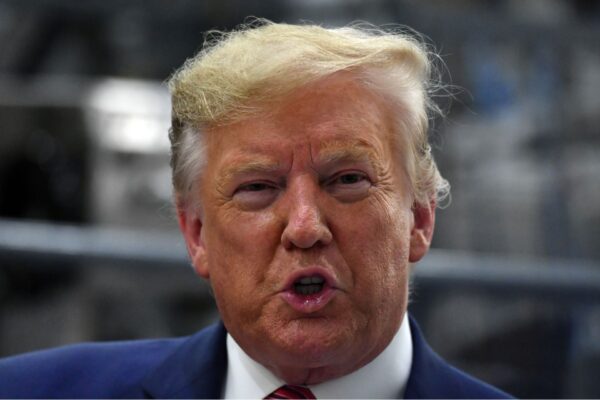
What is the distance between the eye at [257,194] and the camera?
2.07 metres

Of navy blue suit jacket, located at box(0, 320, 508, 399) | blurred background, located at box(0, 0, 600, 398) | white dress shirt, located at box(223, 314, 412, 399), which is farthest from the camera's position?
blurred background, located at box(0, 0, 600, 398)

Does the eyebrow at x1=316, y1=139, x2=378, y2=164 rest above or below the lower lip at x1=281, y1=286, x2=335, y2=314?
above

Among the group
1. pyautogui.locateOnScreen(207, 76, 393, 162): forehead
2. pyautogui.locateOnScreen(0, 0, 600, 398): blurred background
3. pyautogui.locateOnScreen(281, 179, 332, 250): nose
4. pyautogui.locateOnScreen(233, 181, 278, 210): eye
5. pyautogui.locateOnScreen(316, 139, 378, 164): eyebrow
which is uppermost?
pyautogui.locateOnScreen(207, 76, 393, 162): forehead

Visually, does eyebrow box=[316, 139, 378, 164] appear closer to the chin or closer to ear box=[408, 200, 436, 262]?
ear box=[408, 200, 436, 262]

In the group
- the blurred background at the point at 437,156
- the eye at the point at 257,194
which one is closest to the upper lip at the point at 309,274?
the eye at the point at 257,194

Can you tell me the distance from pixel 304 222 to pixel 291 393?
0.41m

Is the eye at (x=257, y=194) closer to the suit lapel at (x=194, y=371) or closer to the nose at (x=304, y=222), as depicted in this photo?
the nose at (x=304, y=222)

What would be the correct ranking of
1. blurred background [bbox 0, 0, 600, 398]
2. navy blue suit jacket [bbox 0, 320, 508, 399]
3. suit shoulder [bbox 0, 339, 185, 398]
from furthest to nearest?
1. blurred background [bbox 0, 0, 600, 398]
2. suit shoulder [bbox 0, 339, 185, 398]
3. navy blue suit jacket [bbox 0, 320, 508, 399]

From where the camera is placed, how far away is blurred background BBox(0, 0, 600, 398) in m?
3.96

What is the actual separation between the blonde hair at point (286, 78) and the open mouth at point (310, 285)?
0.33 metres

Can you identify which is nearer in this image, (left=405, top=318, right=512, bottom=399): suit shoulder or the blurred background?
(left=405, top=318, right=512, bottom=399): suit shoulder

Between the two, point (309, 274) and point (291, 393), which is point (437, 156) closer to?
point (291, 393)

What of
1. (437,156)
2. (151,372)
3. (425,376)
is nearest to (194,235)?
(151,372)

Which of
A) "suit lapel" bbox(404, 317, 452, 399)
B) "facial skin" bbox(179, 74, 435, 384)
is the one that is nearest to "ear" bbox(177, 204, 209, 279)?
"facial skin" bbox(179, 74, 435, 384)
